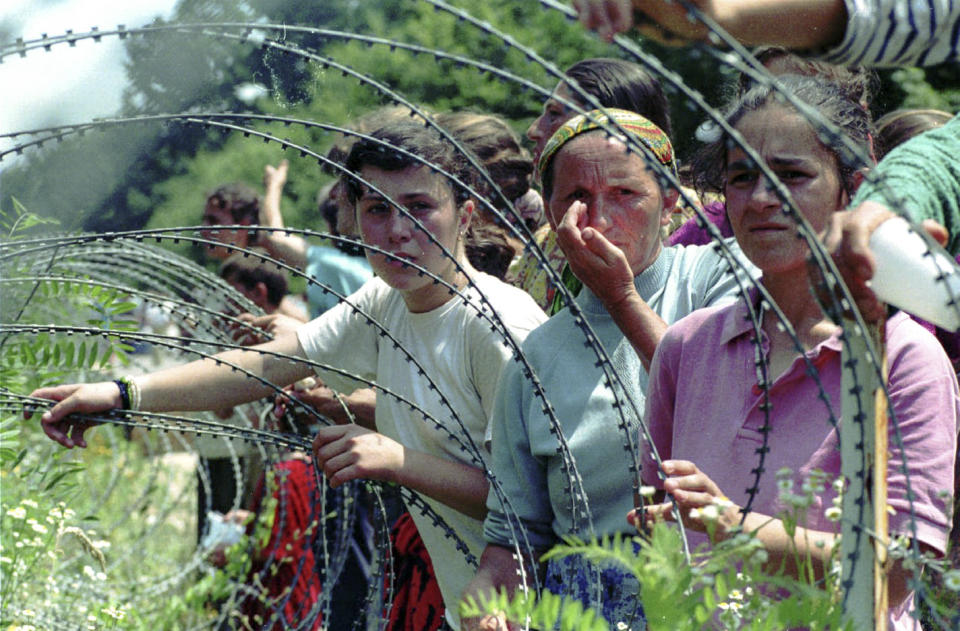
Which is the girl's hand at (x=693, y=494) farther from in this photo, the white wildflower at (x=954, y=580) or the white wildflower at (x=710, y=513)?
the white wildflower at (x=954, y=580)

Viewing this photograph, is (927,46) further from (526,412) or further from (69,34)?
(69,34)

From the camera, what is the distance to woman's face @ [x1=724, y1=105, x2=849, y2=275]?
2100 mm

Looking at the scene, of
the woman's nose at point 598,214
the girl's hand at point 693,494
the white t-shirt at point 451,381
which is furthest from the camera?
the white t-shirt at point 451,381

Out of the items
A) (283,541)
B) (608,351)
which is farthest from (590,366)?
(283,541)

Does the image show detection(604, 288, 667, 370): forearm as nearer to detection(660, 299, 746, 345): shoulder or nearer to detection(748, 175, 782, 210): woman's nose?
detection(660, 299, 746, 345): shoulder

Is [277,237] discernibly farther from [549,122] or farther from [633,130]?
[633,130]

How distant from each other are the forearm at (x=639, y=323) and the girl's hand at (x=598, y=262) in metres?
0.01

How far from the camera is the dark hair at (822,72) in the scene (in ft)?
9.43

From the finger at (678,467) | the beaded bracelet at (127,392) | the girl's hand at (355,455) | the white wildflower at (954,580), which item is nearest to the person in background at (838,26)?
the finger at (678,467)

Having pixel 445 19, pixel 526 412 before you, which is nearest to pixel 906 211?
pixel 526 412

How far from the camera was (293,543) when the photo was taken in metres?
5.15

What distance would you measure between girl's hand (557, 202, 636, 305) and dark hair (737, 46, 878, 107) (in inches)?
26.8

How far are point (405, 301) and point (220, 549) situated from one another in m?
2.80

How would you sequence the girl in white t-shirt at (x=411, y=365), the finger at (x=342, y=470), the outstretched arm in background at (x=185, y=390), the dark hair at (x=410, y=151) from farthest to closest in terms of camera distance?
the dark hair at (x=410, y=151) < the outstretched arm in background at (x=185, y=390) < the girl in white t-shirt at (x=411, y=365) < the finger at (x=342, y=470)
